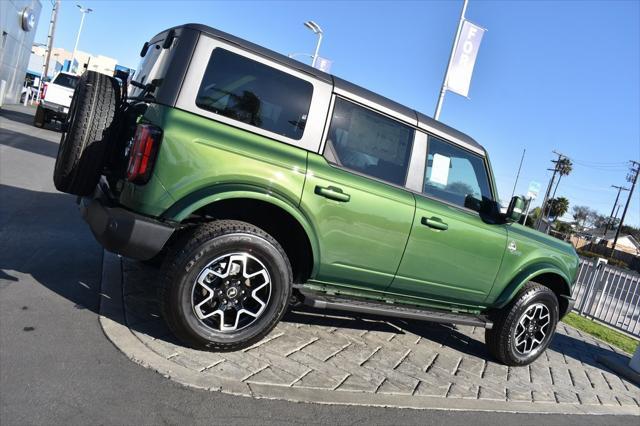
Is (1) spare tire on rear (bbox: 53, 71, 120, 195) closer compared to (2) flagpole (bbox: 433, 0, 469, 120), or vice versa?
(1) spare tire on rear (bbox: 53, 71, 120, 195)

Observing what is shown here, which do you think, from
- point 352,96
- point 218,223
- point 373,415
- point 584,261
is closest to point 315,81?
point 352,96

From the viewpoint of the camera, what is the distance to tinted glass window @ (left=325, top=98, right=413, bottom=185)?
4004mm

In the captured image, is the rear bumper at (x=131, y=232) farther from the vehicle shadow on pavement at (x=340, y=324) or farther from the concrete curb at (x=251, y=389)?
the concrete curb at (x=251, y=389)

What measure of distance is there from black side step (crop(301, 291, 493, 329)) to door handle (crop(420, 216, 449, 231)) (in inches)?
30.3

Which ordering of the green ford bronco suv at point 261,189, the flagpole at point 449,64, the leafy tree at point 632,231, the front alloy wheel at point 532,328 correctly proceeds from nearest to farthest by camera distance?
the green ford bronco suv at point 261,189
the front alloy wheel at point 532,328
the flagpole at point 449,64
the leafy tree at point 632,231

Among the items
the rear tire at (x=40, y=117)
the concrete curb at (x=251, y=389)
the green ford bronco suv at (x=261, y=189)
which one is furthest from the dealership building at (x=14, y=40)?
the concrete curb at (x=251, y=389)

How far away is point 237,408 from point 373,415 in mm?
949

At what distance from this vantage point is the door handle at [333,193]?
3.76 metres

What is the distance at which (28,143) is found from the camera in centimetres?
1336

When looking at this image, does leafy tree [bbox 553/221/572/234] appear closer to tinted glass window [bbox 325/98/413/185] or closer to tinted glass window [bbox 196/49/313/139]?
tinted glass window [bbox 325/98/413/185]

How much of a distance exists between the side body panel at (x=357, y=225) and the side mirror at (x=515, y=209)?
1.17m

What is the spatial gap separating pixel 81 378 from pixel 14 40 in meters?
28.3

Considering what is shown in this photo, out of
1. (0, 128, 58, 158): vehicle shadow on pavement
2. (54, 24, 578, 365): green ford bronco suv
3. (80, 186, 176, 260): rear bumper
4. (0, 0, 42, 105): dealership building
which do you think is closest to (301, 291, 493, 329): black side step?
(54, 24, 578, 365): green ford bronco suv

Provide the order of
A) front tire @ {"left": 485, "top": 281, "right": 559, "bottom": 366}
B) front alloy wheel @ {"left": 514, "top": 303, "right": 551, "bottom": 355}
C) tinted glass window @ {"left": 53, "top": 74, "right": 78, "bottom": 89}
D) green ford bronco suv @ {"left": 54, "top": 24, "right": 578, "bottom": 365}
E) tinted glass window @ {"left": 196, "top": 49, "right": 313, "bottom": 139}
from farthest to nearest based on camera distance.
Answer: tinted glass window @ {"left": 53, "top": 74, "right": 78, "bottom": 89} < front alloy wheel @ {"left": 514, "top": 303, "right": 551, "bottom": 355} < front tire @ {"left": 485, "top": 281, "right": 559, "bottom": 366} < tinted glass window @ {"left": 196, "top": 49, "right": 313, "bottom": 139} < green ford bronco suv @ {"left": 54, "top": 24, "right": 578, "bottom": 365}
